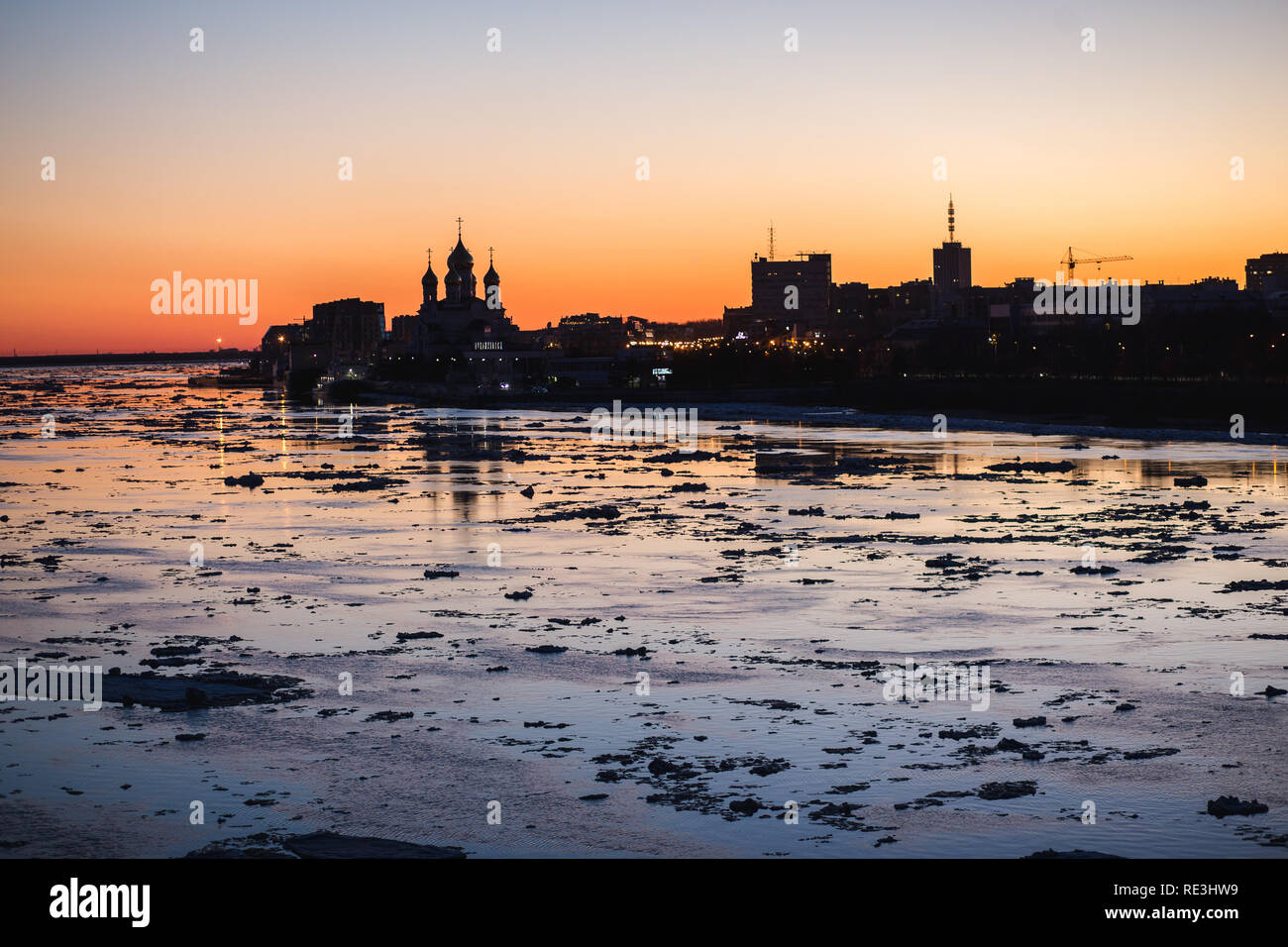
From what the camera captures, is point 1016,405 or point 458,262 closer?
point 1016,405

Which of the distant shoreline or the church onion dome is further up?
the church onion dome

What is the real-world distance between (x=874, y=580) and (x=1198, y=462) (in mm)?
29457

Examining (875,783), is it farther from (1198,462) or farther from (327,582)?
(1198,462)

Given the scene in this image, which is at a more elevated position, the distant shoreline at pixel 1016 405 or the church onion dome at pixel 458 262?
the church onion dome at pixel 458 262

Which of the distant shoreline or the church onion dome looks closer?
the distant shoreline

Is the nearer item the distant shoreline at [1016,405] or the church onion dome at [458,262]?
the distant shoreline at [1016,405]

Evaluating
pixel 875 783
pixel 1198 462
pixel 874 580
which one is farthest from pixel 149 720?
pixel 1198 462

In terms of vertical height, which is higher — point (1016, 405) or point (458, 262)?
point (458, 262)
